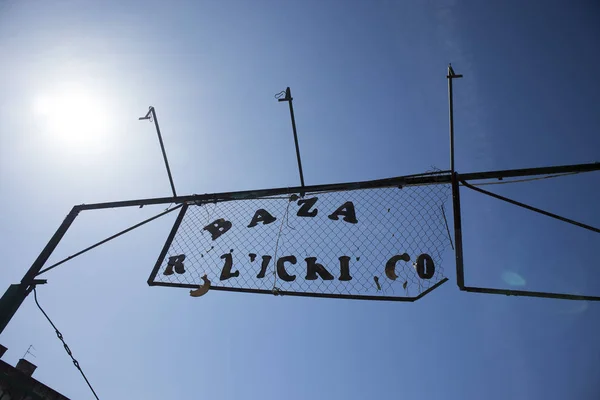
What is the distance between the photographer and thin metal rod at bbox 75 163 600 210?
3.48 m

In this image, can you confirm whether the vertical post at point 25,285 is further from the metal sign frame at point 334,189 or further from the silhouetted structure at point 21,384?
the silhouetted structure at point 21,384

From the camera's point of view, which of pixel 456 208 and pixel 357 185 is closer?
pixel 456 208

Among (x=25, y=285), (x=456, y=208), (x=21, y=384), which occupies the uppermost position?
(x=456, y=208)

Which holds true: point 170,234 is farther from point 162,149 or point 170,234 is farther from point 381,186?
point 381,186

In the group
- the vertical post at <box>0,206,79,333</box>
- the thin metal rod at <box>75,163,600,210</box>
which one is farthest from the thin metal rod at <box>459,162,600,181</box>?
the vertical post at <box>0,206,79,333</box>

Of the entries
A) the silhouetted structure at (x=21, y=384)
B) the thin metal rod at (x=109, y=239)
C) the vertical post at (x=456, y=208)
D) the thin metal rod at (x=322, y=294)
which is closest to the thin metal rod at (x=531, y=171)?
the vertical post at (x=456, y=208)

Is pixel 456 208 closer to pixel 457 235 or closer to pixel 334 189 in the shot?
pixel 457 235

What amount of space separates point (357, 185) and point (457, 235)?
1331 mm

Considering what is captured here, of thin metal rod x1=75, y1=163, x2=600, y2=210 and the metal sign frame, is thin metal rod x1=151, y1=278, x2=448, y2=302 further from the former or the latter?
thin metal rod x1=75, y1=163, x2=600, y2=210

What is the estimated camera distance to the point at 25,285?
169 inches

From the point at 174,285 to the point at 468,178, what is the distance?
12.4ft

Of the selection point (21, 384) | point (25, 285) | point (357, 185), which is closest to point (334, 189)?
point (357, 185)

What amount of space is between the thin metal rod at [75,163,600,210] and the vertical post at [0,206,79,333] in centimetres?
53

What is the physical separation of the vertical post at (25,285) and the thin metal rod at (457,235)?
5253 millimetres
